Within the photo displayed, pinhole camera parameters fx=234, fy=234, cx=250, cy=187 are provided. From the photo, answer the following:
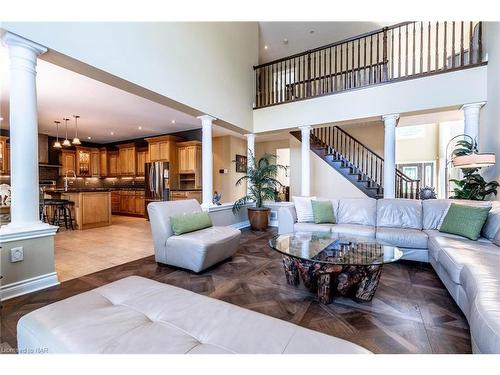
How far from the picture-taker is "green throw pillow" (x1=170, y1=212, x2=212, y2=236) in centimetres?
293

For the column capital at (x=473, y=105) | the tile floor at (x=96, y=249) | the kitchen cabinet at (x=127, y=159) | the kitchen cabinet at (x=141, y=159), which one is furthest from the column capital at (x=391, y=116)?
the kitchen cabinet at (x=127, y=159)

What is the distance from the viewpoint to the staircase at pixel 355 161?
585 centimetres

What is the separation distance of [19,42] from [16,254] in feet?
6.22

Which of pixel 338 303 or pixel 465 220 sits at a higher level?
pixel 465 220

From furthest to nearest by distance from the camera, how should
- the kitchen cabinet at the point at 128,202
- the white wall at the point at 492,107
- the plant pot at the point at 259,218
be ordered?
the kitchen cabinet at the point at 128,202
the plant pot at the point at 259,218
the white wall at the point at 492,107

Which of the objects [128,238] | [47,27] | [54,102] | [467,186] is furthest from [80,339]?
[54,102]

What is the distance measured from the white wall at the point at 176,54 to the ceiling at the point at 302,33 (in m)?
0.63

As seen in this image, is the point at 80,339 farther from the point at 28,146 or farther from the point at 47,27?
the point at 47,27

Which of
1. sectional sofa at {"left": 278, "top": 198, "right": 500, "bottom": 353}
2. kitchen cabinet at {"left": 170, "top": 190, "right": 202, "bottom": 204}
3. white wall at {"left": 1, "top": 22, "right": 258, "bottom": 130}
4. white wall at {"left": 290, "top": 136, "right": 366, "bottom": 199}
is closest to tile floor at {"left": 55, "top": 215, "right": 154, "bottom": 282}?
kitchen cabinet at {"left": 170, "top": 190, "right": 202, "bottom": 204}

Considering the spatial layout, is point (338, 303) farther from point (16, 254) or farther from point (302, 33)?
point (302, 33)

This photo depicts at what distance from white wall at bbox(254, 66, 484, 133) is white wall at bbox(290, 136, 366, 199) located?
4.85 ft

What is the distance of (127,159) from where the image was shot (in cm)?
805

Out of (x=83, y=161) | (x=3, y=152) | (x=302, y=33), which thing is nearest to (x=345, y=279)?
(x=302, y=33)

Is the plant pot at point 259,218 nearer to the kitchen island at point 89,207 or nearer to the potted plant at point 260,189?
the potted plant at point 260,189
